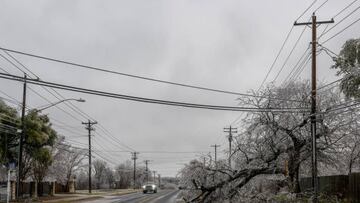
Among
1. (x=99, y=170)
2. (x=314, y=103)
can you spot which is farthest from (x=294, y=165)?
(x=99, y=170)

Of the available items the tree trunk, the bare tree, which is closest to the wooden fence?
the tree trunk

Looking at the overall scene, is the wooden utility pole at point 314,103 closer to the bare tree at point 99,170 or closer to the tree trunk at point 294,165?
the tree trunk at point 294,165

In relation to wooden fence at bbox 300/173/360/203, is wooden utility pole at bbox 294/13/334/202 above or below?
above

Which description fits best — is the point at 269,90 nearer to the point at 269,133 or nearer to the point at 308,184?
the point at 269,133

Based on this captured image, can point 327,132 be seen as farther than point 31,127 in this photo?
No

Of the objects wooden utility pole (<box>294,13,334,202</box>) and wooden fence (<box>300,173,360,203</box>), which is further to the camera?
wooden utility pole (<box>294,13,334,202</box>)

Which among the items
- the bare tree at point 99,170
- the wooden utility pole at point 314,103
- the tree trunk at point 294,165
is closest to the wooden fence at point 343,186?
the tree trunk at point 294,165

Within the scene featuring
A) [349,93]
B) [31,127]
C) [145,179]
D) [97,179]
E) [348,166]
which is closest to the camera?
[349,93]

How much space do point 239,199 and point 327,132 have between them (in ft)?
19.3

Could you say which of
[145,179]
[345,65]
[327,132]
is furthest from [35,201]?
[145,179]

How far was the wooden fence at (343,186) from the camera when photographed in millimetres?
25766

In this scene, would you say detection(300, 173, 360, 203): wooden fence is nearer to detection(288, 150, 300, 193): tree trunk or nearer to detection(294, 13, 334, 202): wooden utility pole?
detection(288, 150, 300, 193): tree trunk

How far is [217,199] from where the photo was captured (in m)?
30.2

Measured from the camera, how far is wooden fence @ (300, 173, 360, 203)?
2577cm
